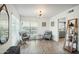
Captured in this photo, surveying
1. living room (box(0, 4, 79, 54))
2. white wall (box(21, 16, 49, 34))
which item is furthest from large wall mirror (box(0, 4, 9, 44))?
white wall (box(21, 16, 49, 34))

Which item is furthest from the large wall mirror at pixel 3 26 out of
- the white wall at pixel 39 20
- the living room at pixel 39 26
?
the white wall at pixel 39 20

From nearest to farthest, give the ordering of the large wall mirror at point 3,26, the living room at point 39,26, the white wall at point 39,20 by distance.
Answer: the large wall mirror at point 3,26 → the living room at point 39,26 → the white wall at point 39,20

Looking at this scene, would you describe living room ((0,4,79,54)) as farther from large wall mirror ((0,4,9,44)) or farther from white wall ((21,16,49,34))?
large wall mirror ((0,4,9,44))

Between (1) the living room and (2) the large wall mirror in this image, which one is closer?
(2) the large wall mirror

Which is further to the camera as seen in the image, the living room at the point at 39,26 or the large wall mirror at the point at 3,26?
the living room at the point at 39,26

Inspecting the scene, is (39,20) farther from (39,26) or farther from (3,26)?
(3,26)

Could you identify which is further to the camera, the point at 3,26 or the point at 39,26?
the point at 39,26

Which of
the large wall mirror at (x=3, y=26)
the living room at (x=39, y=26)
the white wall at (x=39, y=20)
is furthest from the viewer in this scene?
the white wall at (x=39, y=20)

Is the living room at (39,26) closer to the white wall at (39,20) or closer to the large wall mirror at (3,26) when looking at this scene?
the white wall at (39,20)

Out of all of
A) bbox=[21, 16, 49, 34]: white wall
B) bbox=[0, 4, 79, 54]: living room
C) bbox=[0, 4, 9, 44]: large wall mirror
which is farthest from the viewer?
bbox=[21, 16, 49, 34]: white wall

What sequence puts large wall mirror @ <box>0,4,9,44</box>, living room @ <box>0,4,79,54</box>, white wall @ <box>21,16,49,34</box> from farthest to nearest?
white wall @ <box>21,16,49,34</box> < living room @ <box>0,4,79,54</box> < large wall mirror @ <box>0,4,9,44</box>

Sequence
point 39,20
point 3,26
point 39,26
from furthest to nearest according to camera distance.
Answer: point 39,26 → point 39,20 → point 3,26

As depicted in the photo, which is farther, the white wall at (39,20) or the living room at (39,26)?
the white wall at (39,20)

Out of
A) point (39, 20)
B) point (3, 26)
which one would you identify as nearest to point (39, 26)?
point (39, 20)
